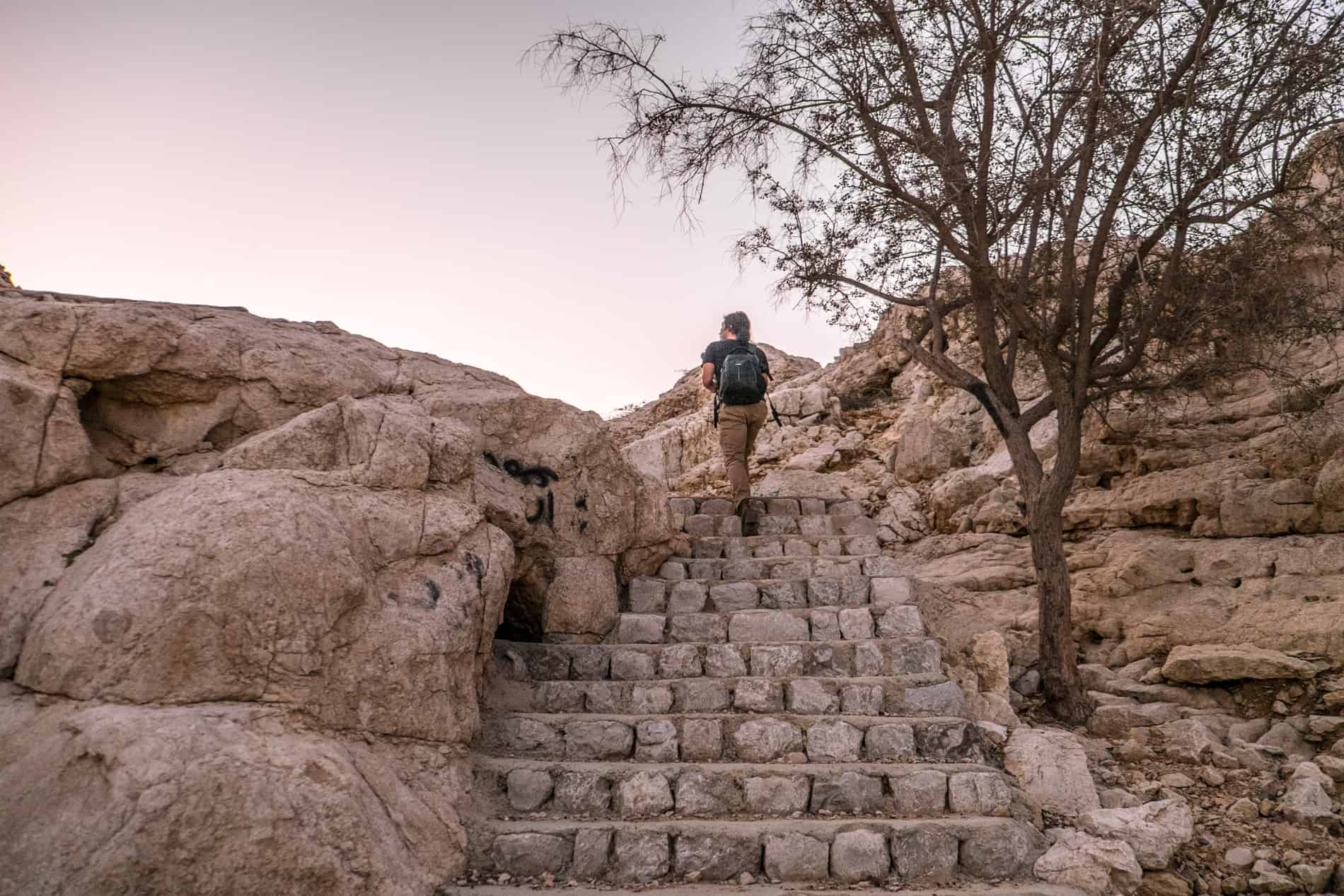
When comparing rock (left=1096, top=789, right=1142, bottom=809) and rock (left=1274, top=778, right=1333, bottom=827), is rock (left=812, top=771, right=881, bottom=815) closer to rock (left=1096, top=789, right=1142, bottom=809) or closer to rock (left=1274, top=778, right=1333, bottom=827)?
rock (left=1096, top=789, right=1142, bottom=809)

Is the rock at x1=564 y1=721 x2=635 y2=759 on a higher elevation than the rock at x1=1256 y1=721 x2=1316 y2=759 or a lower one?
higher

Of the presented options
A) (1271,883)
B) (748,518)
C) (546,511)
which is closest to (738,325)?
(748,518)

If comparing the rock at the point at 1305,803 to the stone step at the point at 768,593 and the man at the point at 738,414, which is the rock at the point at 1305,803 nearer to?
the stone step at the point at 768,593

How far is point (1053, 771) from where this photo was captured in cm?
546

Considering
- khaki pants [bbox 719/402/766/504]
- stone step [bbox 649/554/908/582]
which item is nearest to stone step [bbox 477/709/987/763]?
stone step [bbox 649/554/908/582]

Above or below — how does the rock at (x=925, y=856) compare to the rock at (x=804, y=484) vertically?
below

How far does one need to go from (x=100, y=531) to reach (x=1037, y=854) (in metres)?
5.48

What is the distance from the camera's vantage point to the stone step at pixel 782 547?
8.36m

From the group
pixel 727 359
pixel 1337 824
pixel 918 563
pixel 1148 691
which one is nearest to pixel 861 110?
pixel 727 359

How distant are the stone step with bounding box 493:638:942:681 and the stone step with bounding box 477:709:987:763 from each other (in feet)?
1.88

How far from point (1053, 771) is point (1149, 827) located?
0.64m

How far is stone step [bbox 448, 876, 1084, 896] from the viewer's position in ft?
14.5

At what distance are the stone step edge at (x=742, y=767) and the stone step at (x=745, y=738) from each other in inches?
3.0

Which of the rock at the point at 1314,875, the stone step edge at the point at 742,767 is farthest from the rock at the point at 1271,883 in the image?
the stone step edge at the point at 742,767
